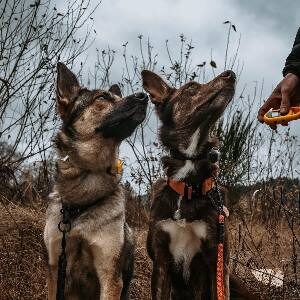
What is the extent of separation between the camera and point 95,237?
459 cm

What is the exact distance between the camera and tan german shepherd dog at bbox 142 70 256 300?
16.2 feet

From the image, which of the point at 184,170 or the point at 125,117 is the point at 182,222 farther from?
the point at 125,117

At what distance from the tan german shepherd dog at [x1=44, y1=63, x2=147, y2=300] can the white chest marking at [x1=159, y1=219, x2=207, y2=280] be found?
1.16ft

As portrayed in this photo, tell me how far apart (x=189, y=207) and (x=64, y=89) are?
4.95ft

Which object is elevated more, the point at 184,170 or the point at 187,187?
the point at 184,170

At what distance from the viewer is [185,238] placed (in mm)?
4973

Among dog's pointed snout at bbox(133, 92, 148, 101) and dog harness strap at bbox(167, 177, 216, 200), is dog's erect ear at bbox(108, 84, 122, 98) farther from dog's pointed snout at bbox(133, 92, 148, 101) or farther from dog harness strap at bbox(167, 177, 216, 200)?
dog harness strap at bbox(167, 177, 216, 200)

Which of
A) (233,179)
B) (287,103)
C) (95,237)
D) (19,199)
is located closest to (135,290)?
(95,237)

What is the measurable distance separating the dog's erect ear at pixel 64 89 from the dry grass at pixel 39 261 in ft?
4.53

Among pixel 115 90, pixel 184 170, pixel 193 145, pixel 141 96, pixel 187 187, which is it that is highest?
pixel 115 90

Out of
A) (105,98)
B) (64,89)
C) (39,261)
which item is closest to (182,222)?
(105,98)

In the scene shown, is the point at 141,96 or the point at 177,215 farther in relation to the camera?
the point at 141,96

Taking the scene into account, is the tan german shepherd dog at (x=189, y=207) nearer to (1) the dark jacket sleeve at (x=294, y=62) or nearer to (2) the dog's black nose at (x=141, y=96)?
(2) the dog's black nose at (x=141, y=96)

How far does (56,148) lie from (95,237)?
36.9 inches
